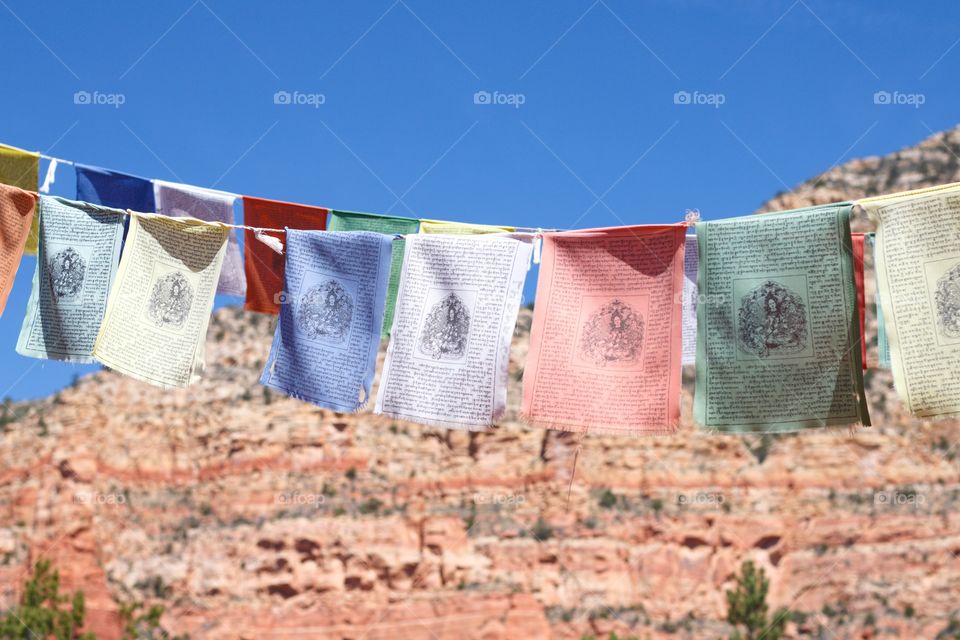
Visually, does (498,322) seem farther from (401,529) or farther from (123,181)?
(401,529)

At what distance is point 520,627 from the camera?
140ft

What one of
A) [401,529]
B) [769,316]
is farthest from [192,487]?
[769,316]

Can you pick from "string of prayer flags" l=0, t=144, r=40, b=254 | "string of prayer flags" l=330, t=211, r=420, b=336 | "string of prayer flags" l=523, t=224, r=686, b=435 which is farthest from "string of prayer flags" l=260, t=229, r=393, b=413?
"string of prayer flags" l=0, t=144, r=40, b=254

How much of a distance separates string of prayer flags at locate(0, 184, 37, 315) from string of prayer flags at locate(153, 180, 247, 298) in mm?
1338

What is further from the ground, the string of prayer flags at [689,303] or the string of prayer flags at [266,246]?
the string of prayer flags at [266,246]

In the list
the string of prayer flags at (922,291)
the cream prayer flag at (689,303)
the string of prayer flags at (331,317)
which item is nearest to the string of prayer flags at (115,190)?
the string of prayer flags at (331,317)

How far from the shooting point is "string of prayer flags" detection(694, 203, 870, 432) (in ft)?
19.1

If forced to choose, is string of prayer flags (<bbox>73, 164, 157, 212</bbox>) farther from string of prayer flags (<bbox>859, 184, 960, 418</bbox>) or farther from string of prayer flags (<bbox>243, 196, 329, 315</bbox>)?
string of prayer flags (<bbox>859, 184, 960, 418</bbox>)

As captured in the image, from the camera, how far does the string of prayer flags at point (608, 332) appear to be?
6.30m

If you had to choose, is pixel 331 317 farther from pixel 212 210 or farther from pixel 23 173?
pixel 23 173

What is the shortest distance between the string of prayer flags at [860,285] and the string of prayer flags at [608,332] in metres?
0.91

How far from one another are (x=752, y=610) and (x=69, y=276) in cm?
3926

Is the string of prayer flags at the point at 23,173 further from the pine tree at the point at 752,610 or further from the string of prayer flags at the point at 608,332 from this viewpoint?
the pine tree at the point at 752,610

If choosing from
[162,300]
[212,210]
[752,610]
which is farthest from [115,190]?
[752,610]
